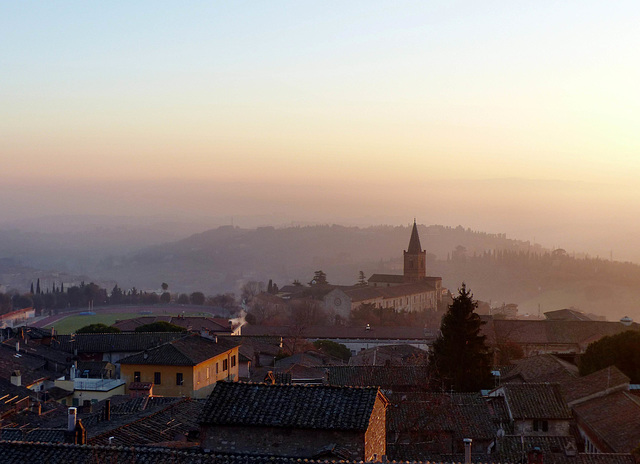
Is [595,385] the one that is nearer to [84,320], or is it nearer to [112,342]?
[112,342]

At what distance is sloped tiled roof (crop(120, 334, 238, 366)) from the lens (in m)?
33.6

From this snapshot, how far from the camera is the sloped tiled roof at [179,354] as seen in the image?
33562 mm

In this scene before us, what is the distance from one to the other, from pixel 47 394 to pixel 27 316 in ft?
306

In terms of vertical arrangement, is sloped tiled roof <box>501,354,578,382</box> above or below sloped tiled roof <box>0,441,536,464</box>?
below

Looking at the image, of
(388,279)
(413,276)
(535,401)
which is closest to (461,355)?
(535,401)

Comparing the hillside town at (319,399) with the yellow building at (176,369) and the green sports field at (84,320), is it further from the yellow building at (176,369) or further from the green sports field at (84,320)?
the green sports field at (84,320)

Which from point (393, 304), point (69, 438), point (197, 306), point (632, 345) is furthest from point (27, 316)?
point (69, 438)

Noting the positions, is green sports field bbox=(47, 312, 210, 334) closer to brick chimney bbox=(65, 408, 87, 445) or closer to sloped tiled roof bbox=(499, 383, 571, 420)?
sloped tiled roof bbox=(499, 383, 571, 420)

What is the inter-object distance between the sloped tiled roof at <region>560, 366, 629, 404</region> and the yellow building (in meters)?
13.3

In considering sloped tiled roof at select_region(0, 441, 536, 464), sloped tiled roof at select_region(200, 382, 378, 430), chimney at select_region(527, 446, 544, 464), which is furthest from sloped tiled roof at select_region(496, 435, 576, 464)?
sloped tiled roof at select_region(0, 441, 536, 464)

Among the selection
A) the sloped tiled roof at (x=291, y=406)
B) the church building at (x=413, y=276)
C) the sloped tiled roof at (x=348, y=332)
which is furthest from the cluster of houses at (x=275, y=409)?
the church building at (x=413, y=276)

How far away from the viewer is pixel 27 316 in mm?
117250

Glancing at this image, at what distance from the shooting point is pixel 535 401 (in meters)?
23.8

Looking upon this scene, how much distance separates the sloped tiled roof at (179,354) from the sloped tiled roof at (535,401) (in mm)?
14203
